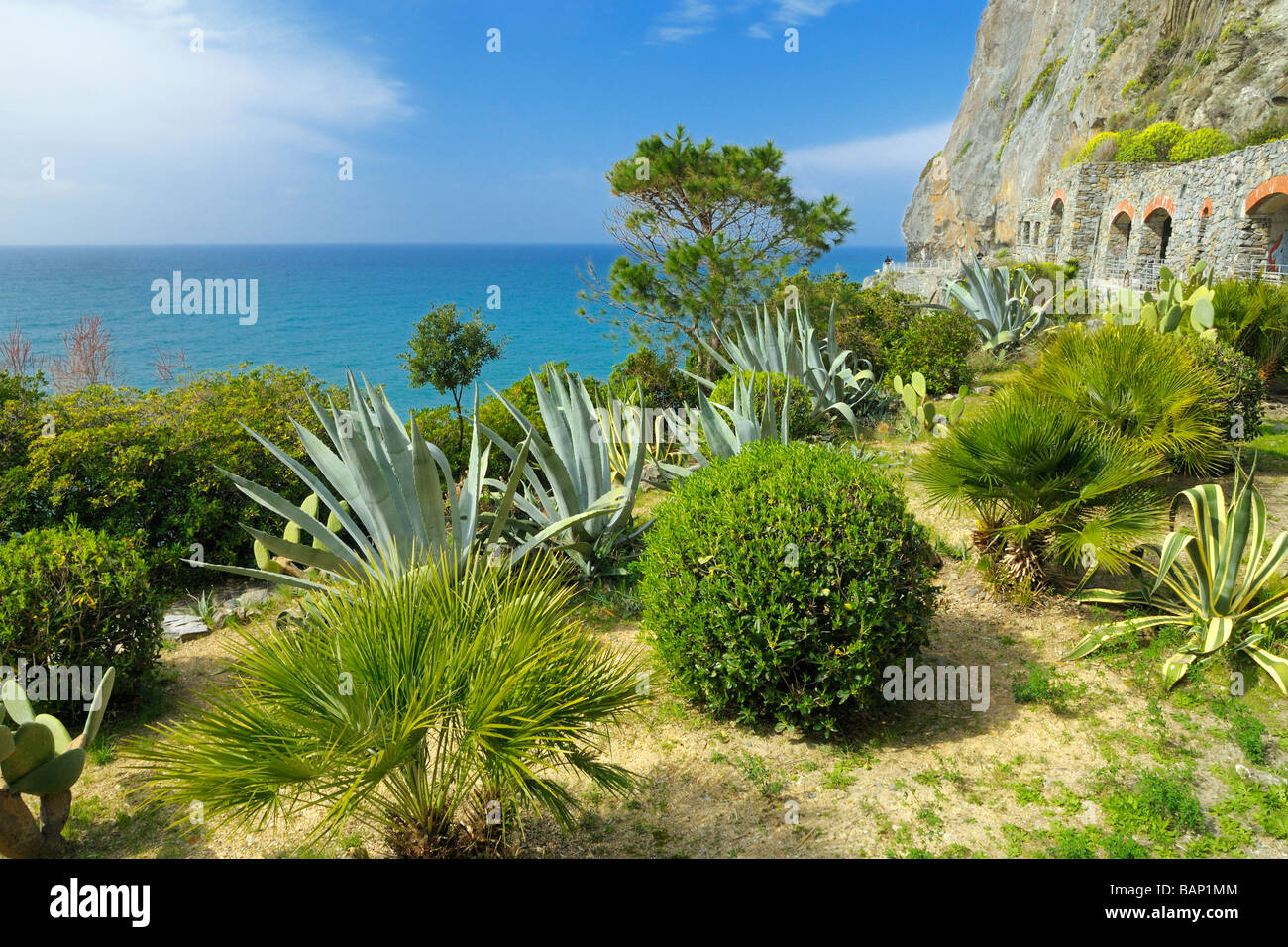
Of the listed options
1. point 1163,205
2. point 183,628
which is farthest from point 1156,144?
point 183,628

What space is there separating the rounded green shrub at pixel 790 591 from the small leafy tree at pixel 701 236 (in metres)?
8.73

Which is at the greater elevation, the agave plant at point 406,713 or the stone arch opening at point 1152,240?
the stone arch opening at point 1152,240

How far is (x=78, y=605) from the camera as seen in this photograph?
3742mm

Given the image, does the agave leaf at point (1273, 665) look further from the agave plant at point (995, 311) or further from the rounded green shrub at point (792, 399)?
the agave plant at point (995, 311)

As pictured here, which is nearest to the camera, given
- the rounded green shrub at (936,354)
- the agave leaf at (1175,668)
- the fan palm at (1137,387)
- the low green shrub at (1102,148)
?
the agave leaf at (1175,668)

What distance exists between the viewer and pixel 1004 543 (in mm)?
4570

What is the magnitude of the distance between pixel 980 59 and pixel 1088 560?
61.0 metres

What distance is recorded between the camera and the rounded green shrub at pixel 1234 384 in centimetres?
602

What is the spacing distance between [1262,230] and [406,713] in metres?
19.3

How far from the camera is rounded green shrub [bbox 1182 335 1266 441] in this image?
237 inches

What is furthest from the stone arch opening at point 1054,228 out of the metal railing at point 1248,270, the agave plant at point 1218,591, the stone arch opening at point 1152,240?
the agave plant at point 1218,591

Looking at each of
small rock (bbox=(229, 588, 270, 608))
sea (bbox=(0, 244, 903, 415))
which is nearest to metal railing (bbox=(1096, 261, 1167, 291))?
sea (bbox=(0, 244, 903, 415))

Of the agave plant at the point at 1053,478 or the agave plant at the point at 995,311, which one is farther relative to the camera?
the agave plant at the point at 995,311
